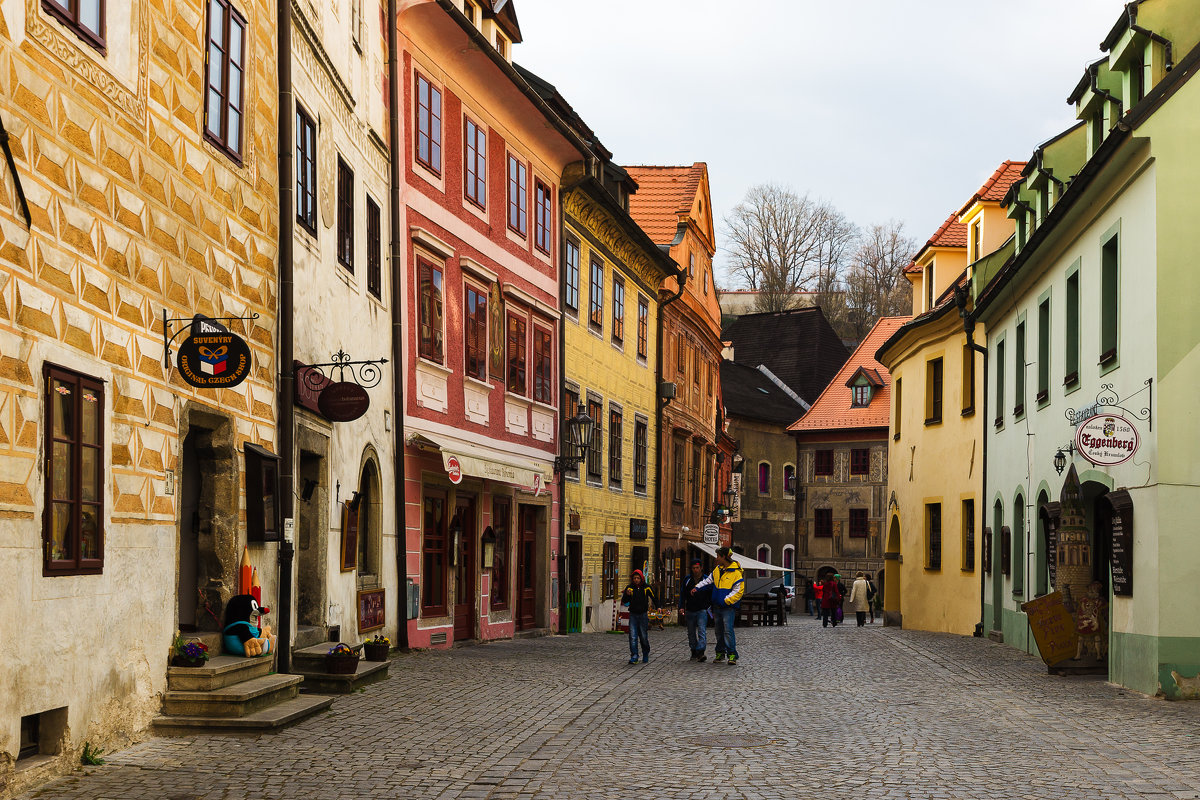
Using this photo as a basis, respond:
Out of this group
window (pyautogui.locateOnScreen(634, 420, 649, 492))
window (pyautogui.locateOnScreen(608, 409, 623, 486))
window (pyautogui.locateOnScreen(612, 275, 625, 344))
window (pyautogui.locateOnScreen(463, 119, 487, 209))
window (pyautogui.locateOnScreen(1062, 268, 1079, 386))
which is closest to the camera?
window (pyautogui.locateOnScreen(1062, 268, 1079, 386))

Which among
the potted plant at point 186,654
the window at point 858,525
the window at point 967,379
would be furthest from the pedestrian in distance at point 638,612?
the window at point 858,525

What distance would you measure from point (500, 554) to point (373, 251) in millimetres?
Answer: 7879

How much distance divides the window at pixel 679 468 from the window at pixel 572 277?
36.6 feet

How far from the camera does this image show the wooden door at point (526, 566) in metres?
26.5

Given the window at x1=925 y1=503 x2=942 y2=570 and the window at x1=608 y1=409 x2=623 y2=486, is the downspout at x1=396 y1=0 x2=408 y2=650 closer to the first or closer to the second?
the window at x1=608 y1=409 x2=623 y2=486

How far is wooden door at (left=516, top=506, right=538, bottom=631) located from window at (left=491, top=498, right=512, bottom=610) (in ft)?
2.16

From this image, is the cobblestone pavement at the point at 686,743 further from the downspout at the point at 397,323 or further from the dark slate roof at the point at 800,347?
the dark slate roof at the point at 800,347

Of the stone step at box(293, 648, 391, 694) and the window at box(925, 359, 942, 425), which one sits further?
the window at box(925, 359, 942, 425)

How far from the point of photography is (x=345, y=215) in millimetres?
17656

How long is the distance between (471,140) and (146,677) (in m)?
14.1

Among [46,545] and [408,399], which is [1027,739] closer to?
[46,545]

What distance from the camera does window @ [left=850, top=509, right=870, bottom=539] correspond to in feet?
200

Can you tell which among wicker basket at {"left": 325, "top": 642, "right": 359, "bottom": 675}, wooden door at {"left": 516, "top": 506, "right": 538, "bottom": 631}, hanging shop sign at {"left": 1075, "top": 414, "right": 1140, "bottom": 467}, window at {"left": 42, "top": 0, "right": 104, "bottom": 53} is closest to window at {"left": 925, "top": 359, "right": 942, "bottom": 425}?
wooden door at {"left": 516, "top": 506, "right": 538, "bottom": 631}

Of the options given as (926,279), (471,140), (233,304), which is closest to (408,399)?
(471,140)
